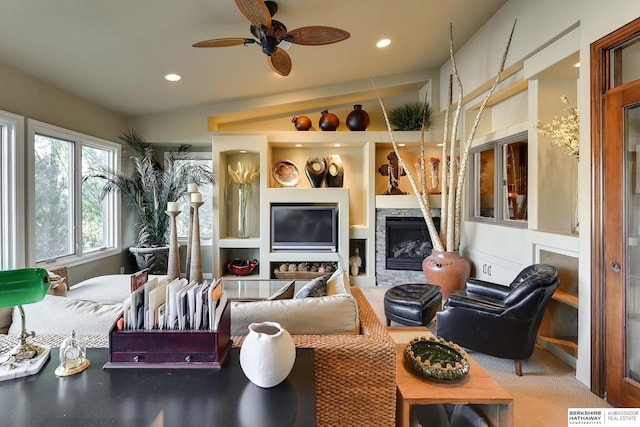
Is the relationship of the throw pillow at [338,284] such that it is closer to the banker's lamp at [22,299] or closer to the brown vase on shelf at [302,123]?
the banker's lamp at [22,299]

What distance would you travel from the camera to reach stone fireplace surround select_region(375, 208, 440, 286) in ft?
16.3

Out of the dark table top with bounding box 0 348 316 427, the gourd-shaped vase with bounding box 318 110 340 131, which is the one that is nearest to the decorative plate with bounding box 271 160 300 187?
the gourd-shaped vase with bounding box 318 110 340 131

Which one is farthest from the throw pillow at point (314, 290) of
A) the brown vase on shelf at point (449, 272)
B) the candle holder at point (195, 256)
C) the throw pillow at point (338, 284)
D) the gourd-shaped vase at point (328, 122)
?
the gourd-shaped vase at point (328, 122)

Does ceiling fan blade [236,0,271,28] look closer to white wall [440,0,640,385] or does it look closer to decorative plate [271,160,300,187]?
white wall [440,0,640,385]

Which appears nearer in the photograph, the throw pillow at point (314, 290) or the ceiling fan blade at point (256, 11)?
the throw pillow at point (314, 290)

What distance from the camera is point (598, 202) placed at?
7.26ft

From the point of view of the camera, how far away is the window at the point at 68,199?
342 cm

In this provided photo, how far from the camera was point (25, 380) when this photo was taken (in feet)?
3.24

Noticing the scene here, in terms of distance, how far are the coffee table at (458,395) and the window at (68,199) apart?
12.3 feet

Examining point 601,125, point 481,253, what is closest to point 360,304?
point 601,125

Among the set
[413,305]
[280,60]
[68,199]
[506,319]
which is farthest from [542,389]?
[68,199]

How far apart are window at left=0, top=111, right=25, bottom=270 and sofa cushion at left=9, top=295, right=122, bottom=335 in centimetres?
213

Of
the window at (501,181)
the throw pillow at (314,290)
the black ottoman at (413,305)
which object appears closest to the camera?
the throw pillow at (314,290)

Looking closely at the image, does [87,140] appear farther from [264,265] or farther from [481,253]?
[481,253]
